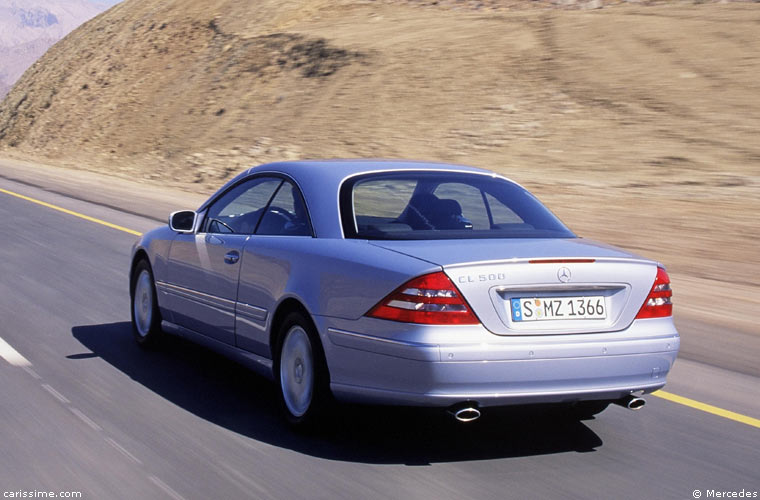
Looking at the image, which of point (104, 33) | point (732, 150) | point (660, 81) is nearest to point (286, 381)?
point (732, 150)

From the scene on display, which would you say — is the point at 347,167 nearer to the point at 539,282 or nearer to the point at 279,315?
the point at 279,315

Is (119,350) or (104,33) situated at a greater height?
(104,33)

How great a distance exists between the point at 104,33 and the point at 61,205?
3965 cm

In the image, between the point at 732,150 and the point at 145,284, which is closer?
the point at 145,284

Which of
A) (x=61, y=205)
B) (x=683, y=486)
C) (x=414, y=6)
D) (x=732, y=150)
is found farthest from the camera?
(x=414, y=6)

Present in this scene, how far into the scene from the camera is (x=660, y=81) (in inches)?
1109

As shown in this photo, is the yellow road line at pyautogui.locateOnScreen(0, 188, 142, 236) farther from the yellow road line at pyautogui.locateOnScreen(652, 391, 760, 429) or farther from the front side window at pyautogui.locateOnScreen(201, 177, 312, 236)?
the yellow road line at pyautogui.locateOnScreen(652, 391, 760, 429)

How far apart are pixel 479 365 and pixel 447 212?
1.30m

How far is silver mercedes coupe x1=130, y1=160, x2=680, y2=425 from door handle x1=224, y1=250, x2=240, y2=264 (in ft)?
0.04

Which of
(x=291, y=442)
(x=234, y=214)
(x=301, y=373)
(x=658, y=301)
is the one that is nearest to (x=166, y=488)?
(x=291, y=442)

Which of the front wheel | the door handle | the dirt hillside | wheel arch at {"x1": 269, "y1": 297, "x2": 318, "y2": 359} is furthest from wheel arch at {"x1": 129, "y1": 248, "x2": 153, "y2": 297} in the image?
the dirt hillside

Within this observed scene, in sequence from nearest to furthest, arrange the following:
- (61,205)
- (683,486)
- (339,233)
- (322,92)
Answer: (683,486) → (339,233) → (61,205) → (322,92)

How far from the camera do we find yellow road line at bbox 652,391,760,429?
6.10 m

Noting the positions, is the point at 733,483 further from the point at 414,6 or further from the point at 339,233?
the point at 414,6
